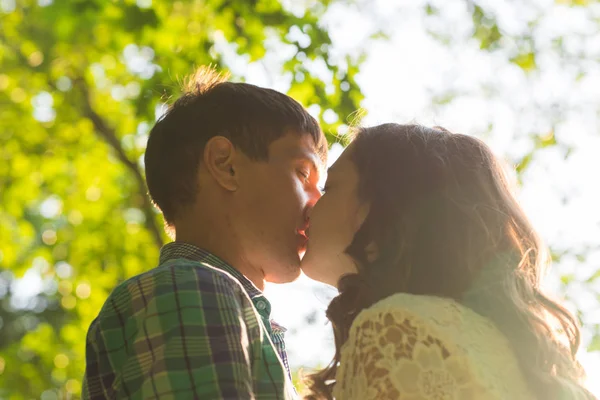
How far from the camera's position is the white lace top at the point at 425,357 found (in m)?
1.73

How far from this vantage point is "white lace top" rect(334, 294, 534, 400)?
173 cm

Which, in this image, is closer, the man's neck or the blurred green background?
the man's neck

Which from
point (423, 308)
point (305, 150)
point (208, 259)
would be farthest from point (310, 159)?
point (423, 308)

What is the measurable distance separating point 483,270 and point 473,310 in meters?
0.16

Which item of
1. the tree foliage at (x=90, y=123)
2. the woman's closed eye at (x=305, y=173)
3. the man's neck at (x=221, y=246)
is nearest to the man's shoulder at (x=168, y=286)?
the man's neck at (x=221, y=246)

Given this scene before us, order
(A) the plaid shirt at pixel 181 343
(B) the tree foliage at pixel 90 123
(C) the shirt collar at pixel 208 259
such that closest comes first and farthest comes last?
1. (A) the plaid shirt at pixel 181 343
2. (C) the shirt collar at pixel 208 259
3. (B) the tree foliage at pixel 90 123

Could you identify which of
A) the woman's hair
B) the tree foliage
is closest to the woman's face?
the woman's hair

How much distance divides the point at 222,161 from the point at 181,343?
2.86ft

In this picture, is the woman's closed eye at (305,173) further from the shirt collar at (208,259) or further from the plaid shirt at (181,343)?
the plaid shirt at (181,343)

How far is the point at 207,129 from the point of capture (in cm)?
254

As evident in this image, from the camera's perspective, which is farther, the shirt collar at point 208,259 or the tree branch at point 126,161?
the tree branch at point 126,161

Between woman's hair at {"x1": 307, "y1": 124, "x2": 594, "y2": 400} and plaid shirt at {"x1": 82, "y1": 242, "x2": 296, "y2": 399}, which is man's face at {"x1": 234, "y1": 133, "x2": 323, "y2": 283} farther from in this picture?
plaid shirt at {"x1": 82, "y1": 242, "x2": 296, "y2": 399}

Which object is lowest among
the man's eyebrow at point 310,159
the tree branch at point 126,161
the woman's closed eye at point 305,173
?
the tree branch at point 126,161

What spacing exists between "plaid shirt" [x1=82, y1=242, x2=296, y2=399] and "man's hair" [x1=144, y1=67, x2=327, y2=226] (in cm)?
60
